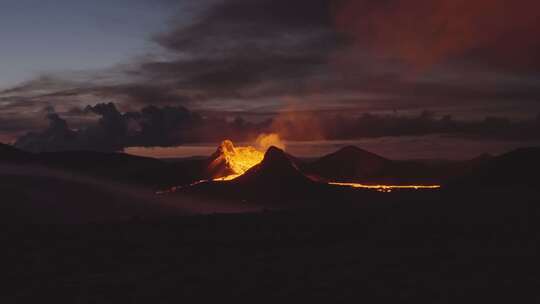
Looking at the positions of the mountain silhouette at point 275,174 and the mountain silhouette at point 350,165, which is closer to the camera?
the mountain silhouette at point 275,174

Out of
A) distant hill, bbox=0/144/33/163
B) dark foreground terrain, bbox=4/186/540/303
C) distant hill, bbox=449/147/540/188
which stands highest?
distant hill, bbox=0/144/33/163

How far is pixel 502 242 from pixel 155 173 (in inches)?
5065

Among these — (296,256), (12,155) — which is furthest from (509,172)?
(12,155)

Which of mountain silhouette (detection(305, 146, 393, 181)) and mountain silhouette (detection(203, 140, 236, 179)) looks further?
mountain silhouette (detection(305, 146, 393, 181))

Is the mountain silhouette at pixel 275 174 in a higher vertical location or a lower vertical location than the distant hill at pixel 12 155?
lower

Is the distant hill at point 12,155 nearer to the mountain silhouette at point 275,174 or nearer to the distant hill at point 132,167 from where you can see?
the distant hill at point 132,167

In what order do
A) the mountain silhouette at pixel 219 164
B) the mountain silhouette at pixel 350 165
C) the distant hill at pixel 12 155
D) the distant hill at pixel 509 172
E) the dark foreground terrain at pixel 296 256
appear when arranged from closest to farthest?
the dark foreground terrain at pixel 296 256 < the distant hill at pixel 509 172 < the mountain silhouette at pixel 219 164 < the mountain silhouette at pixel 350 165 < the distant hill at pixel 12 155

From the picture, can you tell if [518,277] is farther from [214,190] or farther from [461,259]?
[214,190]

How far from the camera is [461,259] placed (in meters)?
24.8

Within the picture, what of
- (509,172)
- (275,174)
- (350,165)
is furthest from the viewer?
(350,165)

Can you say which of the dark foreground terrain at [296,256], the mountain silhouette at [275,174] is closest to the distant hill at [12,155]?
the mountain silhouette at [275,174]

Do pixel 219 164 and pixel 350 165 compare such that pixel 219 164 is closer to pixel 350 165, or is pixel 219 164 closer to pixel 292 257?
pixel 350 165

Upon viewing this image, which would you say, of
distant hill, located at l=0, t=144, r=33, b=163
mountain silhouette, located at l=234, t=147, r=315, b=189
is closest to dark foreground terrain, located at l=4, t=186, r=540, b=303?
mountain silhouette, located at l=234, t=147, r=315, b=189

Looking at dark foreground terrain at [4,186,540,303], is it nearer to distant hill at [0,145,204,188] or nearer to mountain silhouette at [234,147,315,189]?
mountain silhouette at [234,147,315,189]
